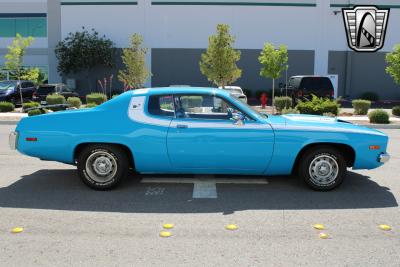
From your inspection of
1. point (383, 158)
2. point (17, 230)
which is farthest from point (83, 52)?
point (17, 230)

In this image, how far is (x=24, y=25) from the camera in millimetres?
34656

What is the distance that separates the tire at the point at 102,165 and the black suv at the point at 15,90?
19148 millimetres

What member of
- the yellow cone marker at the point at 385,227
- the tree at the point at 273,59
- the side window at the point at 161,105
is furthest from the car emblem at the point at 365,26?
the yellow cone marker at the point at 385,227

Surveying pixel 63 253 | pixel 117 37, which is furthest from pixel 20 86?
pixel 63 253

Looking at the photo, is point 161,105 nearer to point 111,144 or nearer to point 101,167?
point 111,144

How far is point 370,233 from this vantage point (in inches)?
183

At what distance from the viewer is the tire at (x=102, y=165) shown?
20.2ft

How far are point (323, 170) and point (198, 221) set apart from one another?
2165 millimetres

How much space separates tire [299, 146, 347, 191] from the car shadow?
0.47 feet

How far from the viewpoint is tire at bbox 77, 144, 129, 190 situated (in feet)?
20.2

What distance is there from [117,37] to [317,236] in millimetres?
30053

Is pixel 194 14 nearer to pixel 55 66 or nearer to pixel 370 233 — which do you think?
pixel 55 66

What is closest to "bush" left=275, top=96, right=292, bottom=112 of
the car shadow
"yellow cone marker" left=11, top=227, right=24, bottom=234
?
the car shadow

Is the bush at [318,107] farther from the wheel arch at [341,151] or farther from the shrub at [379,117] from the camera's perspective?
the wheel arch at [341,151]
